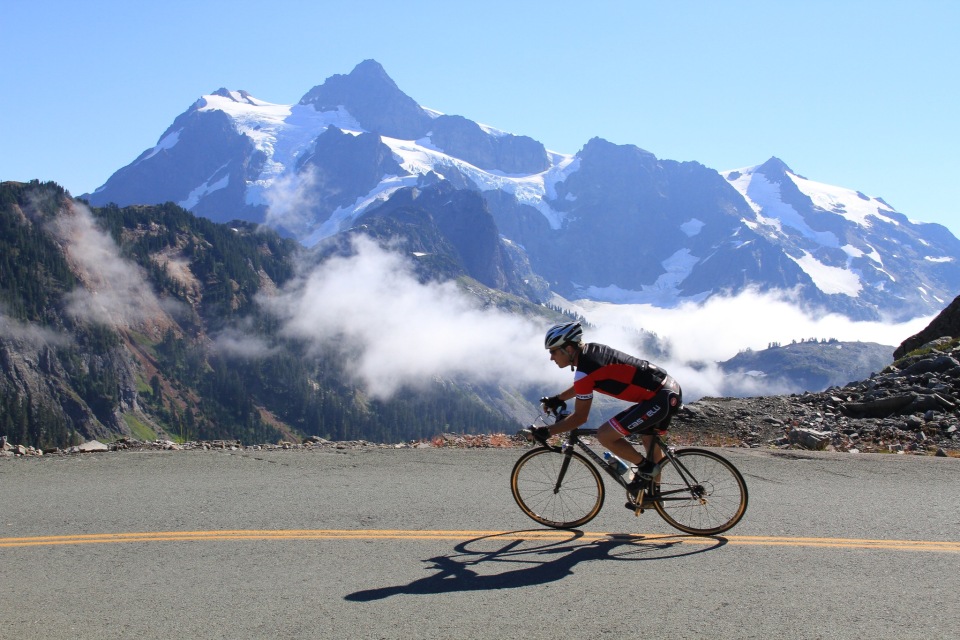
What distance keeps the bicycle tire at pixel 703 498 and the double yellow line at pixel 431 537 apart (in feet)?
0.67

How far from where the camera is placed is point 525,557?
6988 millimetres

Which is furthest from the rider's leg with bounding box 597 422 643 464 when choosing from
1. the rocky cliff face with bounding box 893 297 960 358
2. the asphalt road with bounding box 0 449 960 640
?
the rocky cliff face with bounding box 893 297 960 358

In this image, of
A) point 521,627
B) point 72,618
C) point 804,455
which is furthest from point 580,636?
point 804,455

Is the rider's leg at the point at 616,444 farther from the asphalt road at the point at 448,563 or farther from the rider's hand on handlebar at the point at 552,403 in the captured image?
the asphalt road at the point at 448,563

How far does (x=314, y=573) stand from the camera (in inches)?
260

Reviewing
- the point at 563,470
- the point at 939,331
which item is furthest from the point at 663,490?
the point at 939,331

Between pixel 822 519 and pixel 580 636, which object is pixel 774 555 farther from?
pixel 580 636

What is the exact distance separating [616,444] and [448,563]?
2372mm

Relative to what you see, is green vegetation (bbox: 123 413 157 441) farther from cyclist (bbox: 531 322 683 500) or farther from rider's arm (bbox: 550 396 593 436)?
cyclist (bbox: 531 322 683 500)

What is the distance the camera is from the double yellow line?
728cm

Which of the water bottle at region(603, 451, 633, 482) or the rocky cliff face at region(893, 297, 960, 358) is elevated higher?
the rocky cliff face at region(893, 297, 960, 358)

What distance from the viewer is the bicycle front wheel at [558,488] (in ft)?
26.6

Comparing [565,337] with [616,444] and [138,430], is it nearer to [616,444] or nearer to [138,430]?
[616,444]

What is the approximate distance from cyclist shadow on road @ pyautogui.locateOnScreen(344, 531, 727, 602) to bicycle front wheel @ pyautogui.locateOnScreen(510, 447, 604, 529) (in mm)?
320
